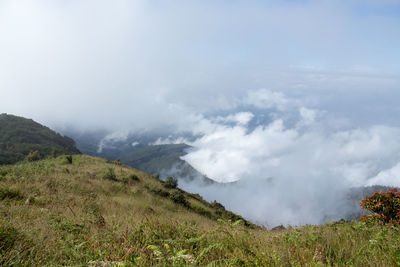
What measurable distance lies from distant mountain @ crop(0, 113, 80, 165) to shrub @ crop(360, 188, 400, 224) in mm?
109653

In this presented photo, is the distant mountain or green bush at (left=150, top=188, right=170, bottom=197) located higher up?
the distant mountain

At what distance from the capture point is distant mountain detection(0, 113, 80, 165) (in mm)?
103137

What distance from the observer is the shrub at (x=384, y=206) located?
7609 millimetres

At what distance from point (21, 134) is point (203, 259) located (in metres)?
152

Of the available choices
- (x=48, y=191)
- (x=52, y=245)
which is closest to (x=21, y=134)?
(x=48, y=191)

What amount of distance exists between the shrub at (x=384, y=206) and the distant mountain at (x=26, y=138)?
10965cm

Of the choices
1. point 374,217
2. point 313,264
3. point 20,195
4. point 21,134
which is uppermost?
point 21,134

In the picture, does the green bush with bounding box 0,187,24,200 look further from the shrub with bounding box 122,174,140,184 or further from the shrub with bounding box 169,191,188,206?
the shrub with bounding box 169,191,188,206

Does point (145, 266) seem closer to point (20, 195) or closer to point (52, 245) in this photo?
point (52, 245)

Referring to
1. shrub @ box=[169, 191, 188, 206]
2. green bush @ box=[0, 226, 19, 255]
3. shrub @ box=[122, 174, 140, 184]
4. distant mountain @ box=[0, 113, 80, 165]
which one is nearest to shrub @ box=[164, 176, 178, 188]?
shrub @ box=[122, 174, 140, 184]

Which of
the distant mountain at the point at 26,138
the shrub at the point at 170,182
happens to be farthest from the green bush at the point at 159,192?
the distant mountain at the point at 26,138

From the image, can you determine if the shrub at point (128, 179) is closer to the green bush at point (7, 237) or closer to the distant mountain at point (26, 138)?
the green bush at point (7, 237)

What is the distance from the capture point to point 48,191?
36.9 feet

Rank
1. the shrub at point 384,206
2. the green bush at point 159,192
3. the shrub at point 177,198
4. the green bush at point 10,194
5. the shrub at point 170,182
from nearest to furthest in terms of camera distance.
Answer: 1. the shrub at point 384,206
2. the green bush at point 10,194
3. the green bush at point 159,192
4. the shrub at point 177,198
5. the shrub at point 170,182
